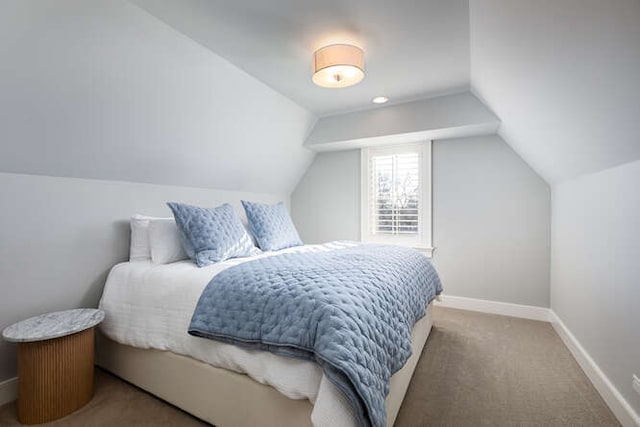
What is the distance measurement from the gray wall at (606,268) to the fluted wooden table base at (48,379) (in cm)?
296

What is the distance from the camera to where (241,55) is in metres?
2.28

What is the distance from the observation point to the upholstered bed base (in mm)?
1331

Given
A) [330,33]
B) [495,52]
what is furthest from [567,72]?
[330,33]

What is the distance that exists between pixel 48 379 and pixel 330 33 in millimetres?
2624

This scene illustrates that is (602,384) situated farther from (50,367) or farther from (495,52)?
(50,367)

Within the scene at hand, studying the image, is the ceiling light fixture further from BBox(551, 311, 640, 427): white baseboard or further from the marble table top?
BBox(551, 311, 640, 427): white baseboard

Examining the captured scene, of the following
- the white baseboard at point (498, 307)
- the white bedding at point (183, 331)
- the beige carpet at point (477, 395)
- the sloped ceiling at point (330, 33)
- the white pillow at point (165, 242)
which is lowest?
the beige carpet at point (477, 395)

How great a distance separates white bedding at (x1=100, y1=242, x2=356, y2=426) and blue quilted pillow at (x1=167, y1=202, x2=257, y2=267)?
94mm

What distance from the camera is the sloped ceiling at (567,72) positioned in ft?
3.44

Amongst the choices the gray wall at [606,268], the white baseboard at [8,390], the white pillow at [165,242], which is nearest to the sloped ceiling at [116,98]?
the white pillow at [165,242]

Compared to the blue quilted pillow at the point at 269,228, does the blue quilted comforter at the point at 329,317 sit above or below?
below

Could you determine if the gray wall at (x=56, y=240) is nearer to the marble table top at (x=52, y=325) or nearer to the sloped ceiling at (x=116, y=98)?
the sloped ceiling at (x=116, y=98)

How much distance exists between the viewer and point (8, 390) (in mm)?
1822

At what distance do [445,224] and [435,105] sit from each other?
1.35 m
